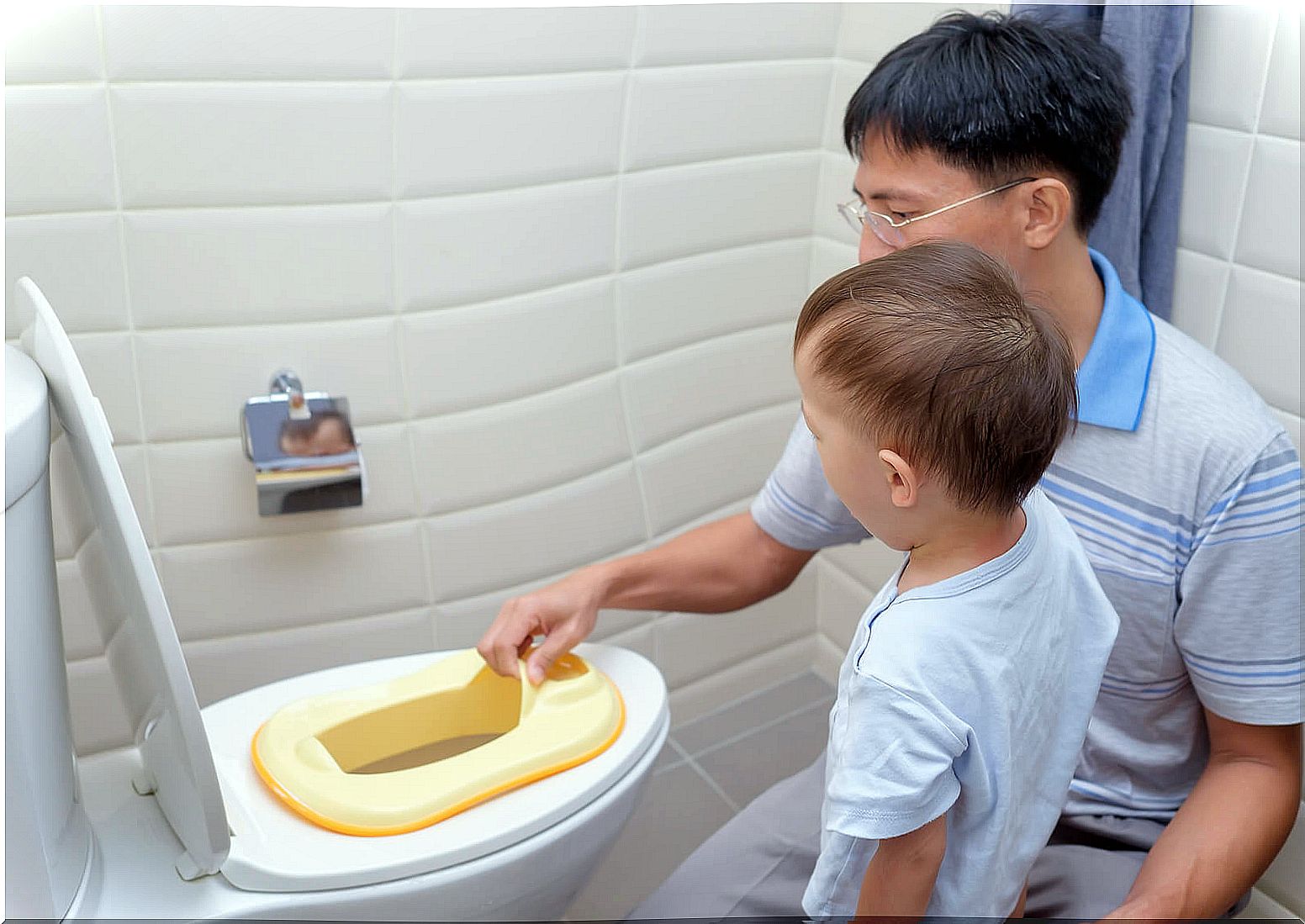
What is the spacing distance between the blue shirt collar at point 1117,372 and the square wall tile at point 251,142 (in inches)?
30.0

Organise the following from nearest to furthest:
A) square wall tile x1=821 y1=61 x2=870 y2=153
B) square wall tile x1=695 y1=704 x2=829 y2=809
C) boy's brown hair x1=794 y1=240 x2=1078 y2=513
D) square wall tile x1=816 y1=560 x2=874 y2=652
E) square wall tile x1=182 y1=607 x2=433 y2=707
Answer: boy's brown hair x1=794 y1=240 x2=1078 y2=513 → square wall tile x1=182 y1=607 x2=433 y2=707 → square wall tile x1=821 y1=61 x2=870 y2=153 → square wall tile x1=695 y1=704 x2=829 y2=809 → square wall tile x1=816 y1=560 x2=874 y2=652

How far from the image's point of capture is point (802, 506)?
1220mm

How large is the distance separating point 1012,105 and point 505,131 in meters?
0.61

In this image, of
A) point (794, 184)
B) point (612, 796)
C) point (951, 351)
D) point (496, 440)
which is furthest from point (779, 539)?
point (794, 184)

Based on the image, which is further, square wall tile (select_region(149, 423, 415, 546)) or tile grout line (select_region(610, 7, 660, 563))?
tile grout line (select_region(610, 7, 660, 563))

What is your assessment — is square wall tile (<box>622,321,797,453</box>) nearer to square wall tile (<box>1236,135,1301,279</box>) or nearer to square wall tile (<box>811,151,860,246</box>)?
square wall tile (<box>811,151,860,246</box>)

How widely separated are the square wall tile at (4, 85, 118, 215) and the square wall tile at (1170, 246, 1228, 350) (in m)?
1.08

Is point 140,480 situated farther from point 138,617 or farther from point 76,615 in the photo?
point 138,617

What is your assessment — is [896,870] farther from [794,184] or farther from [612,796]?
[794,184]

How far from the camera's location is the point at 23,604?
2.86 feet

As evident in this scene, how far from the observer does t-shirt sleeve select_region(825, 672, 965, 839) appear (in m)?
0.78

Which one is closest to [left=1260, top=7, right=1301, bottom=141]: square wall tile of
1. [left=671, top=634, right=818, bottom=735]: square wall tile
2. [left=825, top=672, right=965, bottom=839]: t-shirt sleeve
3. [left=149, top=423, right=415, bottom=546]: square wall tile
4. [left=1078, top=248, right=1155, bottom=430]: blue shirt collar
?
[left=1078, top=248, right=1155, bottom=430]: blue shirt collar

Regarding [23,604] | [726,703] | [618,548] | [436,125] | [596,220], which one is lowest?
[726,703]

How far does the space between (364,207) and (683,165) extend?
43 centimetres
